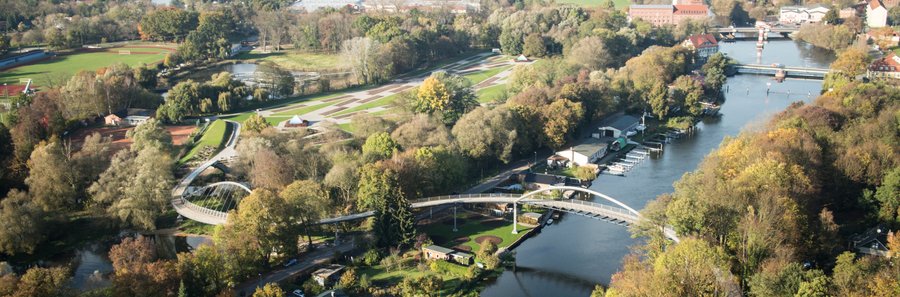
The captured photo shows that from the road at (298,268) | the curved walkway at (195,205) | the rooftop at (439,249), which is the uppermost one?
the curved walkway at (195,205)

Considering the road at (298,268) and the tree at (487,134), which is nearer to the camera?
the road at (298,268)

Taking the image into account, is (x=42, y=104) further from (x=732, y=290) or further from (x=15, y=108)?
(x=732, y=290)

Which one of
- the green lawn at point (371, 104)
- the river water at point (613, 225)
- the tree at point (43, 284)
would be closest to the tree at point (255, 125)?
the green lawn at point (371, 104)

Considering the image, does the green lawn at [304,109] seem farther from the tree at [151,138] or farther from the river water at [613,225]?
the river water at [613,225]

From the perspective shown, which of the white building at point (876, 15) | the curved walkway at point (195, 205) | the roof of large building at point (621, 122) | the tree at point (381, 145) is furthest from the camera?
the white building at point (876, 15)

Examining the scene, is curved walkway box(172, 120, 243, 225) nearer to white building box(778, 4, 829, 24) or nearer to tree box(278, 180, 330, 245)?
tree box(278, 180, 330, 245)
